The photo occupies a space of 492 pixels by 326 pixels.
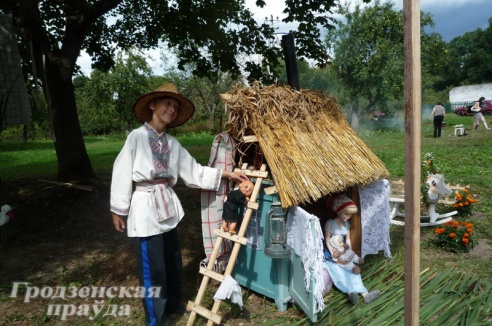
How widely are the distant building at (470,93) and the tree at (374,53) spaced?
15.4 metres

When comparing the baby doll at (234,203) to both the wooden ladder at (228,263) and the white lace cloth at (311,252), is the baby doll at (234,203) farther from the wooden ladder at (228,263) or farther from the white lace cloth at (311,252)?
the white lace cloth at (311,252)

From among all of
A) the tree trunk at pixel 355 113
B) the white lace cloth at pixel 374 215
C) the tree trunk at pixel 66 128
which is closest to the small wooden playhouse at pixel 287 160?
the white lace cloth at pixel 374 215

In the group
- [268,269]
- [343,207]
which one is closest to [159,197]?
[268,269]

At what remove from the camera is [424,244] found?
196 inches

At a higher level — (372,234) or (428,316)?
(372,234)

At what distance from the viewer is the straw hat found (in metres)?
3.13

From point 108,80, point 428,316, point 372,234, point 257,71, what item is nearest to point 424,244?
point 372,234

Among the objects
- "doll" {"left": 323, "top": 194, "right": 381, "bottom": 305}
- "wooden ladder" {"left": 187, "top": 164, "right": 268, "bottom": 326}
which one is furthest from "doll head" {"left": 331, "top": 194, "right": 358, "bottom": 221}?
"wooden ladder" {"left": 187, "top": 164, "right": 268, "bottom": 326}

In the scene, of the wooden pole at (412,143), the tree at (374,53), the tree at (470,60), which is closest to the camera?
the wooden pole at (412,143)

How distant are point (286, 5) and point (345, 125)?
3.80 metres

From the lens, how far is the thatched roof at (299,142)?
330cm

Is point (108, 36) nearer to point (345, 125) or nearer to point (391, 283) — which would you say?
point (345, 125)

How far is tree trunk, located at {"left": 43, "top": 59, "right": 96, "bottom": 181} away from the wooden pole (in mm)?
7390

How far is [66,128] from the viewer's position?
24.8 ft
